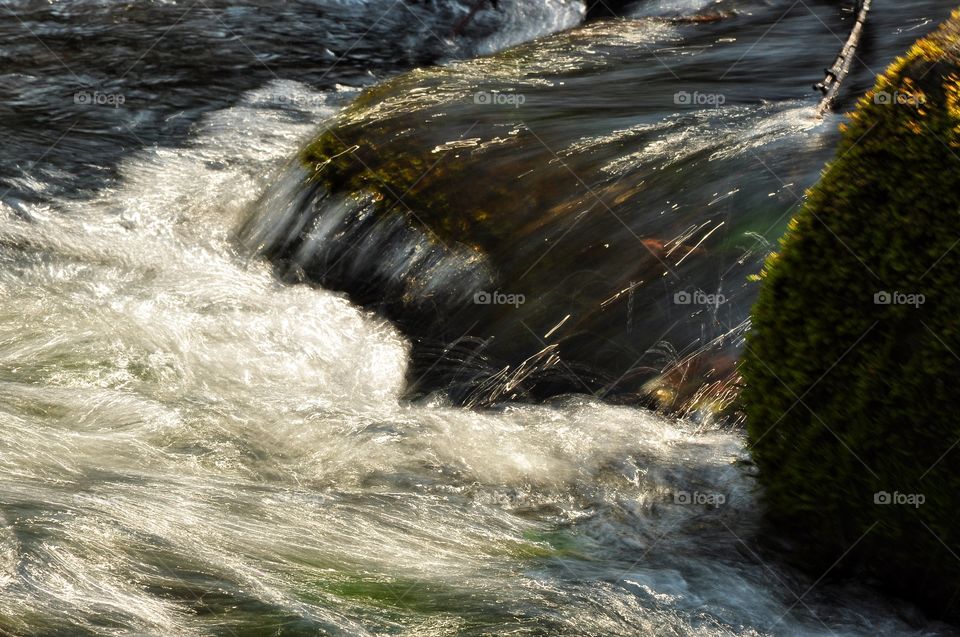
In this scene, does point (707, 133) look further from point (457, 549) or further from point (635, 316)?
point (457, 549)

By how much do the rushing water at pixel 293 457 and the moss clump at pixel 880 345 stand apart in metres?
0.23

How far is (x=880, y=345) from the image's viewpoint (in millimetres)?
3670

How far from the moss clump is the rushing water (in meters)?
0.23

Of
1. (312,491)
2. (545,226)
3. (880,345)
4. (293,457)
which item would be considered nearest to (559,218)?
(545,226)

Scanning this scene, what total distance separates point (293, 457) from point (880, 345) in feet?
7.39

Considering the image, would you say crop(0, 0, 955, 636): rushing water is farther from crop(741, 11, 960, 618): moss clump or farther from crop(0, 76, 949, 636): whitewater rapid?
crop(741, 11, 960, 618): moss clump

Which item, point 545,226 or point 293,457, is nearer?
point 293,457

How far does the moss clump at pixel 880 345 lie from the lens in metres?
3.54

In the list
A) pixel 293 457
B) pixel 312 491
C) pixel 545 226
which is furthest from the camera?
pixel 545 226

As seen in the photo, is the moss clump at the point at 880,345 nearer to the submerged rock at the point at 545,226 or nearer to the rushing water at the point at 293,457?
the rushing water at the point at 293,457

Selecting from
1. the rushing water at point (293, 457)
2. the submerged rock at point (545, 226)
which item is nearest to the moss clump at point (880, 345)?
the rushing water at point (293, 457)

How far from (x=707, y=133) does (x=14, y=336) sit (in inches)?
151

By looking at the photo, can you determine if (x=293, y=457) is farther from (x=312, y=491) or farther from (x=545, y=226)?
(x=545, y=226)

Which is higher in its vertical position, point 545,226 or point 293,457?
point 545,226
